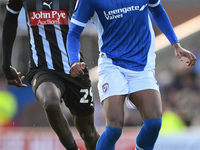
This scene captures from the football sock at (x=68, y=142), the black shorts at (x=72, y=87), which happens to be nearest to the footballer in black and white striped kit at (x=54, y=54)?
the black shorts at (x=72, y=87)

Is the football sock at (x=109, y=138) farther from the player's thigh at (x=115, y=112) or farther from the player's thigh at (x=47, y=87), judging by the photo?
the player's thigh at (x=47, y=87)

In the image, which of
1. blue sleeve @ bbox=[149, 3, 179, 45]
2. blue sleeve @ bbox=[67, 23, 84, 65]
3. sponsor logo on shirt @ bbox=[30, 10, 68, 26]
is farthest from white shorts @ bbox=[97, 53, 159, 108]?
sponsor logo on shirt @ bbox=[30, 10, 68, 26]

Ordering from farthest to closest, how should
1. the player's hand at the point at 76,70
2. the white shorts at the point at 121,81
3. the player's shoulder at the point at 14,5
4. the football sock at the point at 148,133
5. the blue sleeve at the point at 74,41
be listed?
1. the player's shoulder at the point at 14,5
2. the blue sleeve at the point at 74,41
3. the white shorts at the point at 121,81
4. the football sock at the point at 148,133
5. the player's hand at the point at 76,70

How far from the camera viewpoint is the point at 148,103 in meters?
3.95

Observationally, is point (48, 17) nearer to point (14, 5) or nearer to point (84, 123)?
point (14, 5)

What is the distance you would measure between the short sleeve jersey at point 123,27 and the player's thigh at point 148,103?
248 millimetres

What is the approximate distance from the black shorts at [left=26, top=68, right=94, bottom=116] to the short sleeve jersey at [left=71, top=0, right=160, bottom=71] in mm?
869

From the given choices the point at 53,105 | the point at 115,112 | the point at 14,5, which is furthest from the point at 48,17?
the point at 115,112

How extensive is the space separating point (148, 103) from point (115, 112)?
315mm

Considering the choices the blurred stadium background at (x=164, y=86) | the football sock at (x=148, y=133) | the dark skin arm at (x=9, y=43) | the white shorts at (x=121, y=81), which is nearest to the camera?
the football sock at (x=148, y=133)

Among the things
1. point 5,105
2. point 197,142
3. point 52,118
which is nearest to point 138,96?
point 52,118

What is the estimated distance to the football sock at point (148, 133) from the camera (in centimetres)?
391

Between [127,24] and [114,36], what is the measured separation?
0.17 meters

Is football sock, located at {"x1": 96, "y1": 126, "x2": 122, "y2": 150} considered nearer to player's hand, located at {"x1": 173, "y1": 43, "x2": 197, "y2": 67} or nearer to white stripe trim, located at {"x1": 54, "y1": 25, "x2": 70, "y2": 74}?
player's hand, located at {"x1": 173, "y1": 43, "x2": 197, "y2": 67}
